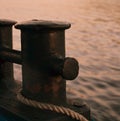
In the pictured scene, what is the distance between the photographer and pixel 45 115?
349 centimetres

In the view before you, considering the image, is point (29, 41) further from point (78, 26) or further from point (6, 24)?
point (78, 26)

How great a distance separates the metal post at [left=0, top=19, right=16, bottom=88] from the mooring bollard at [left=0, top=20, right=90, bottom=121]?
75 centimetres

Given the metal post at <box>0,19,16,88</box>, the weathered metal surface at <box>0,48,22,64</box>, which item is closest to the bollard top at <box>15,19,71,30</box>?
the weathered metal surface at <box>0,48,22,64</box>

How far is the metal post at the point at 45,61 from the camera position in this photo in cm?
354

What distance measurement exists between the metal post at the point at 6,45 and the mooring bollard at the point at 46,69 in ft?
2.45

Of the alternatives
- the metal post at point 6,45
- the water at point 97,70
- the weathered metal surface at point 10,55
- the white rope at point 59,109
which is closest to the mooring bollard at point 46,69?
the white rope at point 59,109

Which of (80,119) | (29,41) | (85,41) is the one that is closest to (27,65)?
(29,41)

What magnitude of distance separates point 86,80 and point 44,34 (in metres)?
7.61

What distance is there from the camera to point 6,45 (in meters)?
4.46

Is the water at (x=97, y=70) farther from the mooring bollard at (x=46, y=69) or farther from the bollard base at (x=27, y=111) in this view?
the mooring bollard at (x=46, y=69)

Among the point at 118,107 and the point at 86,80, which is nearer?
the point at 118,107

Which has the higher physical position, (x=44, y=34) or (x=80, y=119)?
(x=44, y=34)

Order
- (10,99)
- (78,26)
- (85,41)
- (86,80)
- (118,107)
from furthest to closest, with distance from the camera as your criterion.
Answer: (78,26), (85,41), (86,80), (118,107), (10,99)

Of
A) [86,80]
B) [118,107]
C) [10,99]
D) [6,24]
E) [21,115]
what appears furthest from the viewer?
[86,80]
